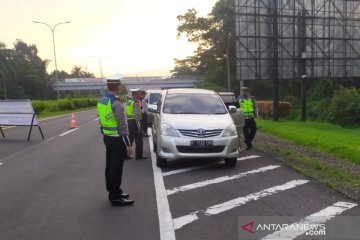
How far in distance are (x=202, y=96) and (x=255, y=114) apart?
2156 millimetres

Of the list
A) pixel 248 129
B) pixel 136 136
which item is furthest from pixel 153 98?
pixel 136 136

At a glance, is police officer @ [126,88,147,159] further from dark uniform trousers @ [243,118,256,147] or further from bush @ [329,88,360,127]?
bush @ [329,88,360,127]

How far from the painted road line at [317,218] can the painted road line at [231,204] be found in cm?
100

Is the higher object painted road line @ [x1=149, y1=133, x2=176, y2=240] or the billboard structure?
the billboard structure

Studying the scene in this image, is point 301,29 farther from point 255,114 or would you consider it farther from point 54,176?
point 54,176

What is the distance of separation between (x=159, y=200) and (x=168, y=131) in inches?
96.9

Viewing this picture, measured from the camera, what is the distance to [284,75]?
22.3m

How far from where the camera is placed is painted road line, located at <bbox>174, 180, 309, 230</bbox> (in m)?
5.20

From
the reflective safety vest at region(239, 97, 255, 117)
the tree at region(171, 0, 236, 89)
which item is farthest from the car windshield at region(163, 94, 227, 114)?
the tree at region(171, 0, 236, 89)

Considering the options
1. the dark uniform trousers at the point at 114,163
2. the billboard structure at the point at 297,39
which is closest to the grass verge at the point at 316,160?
the dark uniform trousers at the point at 114,163

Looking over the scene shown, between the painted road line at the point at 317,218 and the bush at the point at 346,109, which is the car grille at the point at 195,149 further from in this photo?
the bush at the point at 346,109

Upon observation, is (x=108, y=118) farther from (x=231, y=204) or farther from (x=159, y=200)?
(x=231, y=204)

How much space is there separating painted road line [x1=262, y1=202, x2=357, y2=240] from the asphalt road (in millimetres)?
15

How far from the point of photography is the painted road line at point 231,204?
520 centimetres
